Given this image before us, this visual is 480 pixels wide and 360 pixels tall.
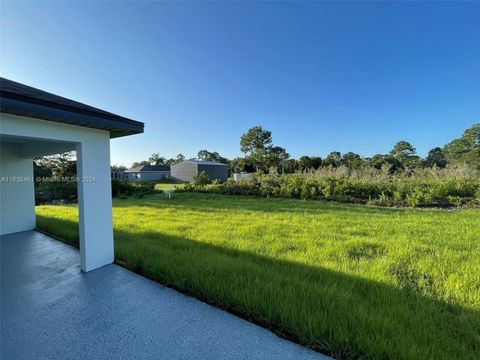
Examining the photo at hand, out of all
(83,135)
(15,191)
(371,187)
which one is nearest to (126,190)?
(15,191)

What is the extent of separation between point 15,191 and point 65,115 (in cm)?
404

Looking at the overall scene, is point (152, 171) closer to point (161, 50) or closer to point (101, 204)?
point (161, 50)

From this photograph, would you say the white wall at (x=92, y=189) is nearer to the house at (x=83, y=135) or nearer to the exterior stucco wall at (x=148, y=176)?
the house at (x=83, y=135)

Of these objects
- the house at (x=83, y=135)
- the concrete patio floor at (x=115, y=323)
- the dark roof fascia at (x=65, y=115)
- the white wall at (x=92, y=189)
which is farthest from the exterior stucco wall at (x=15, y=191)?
the dark roof fascia at (x=65, y=115)

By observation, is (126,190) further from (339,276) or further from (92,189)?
(339,276)

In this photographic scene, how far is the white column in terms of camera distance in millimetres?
2643

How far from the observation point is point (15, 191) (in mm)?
4543

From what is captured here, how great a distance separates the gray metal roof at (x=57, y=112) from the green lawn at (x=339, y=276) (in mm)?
1884

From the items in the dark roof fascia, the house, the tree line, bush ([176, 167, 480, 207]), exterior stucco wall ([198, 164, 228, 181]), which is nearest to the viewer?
the dark roof fascia

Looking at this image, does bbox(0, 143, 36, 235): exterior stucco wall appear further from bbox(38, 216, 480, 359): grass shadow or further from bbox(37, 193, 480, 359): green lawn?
bbox(38, 216, 480, 359): grass shadow

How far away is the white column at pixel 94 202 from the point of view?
104 inches

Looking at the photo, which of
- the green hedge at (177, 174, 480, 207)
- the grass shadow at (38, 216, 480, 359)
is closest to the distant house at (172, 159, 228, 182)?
the green hedge at (177, 174, 480, 207)

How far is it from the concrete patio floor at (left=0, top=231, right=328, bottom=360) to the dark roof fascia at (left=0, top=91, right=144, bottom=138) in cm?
191

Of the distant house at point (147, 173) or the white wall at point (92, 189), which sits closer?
the white wall at point (92, 189)
